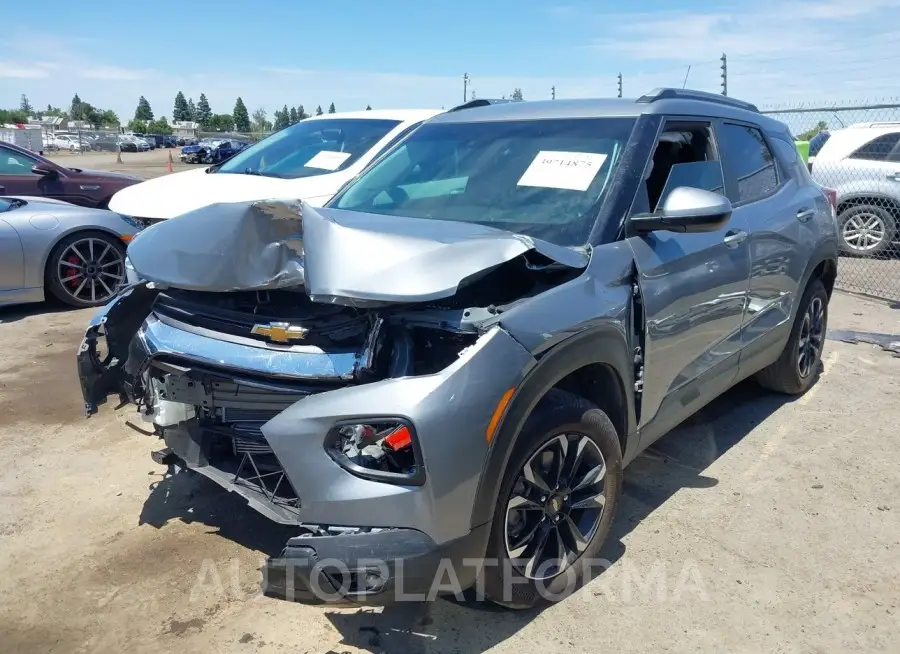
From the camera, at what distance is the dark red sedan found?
9.02m

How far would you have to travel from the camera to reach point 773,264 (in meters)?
4.27

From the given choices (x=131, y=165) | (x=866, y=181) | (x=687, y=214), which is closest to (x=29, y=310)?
(x=687, y=214)

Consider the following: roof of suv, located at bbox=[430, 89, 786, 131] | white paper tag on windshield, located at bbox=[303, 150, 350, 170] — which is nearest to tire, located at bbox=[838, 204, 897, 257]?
Result: roof of suv, located at bbox=[430, 89, 786, 131]

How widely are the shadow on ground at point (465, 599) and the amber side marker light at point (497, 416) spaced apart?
82 cm

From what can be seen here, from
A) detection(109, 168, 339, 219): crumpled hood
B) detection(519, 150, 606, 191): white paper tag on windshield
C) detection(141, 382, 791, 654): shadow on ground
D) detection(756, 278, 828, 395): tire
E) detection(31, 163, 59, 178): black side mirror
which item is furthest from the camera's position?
detection(31, 163, 59, 178): black side mirror

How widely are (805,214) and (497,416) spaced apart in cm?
318

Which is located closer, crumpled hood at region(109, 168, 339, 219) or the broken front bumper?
the broken front bumper

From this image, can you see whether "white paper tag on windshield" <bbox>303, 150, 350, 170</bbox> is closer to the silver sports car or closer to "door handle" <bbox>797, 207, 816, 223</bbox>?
the silver sports car

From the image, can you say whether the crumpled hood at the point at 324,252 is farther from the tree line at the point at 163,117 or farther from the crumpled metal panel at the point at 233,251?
the tree line at the point at 163,117

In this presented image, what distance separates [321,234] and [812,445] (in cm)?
332

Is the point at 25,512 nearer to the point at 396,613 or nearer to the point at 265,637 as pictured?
the point at 265,637

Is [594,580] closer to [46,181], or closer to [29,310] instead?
[29,310]

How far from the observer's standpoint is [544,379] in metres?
2.60

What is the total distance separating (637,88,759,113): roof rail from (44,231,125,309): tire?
18.6 ft
